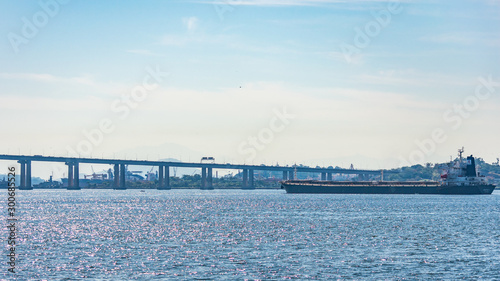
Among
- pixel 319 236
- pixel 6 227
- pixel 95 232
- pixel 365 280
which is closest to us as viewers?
pixel 365 280

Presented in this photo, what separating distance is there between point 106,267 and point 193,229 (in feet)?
111

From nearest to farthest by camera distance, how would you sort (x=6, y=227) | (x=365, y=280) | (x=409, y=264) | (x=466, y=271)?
(x=365, y=280), (x=466, y=271), (x=409, y=264), (x=6, y=227)

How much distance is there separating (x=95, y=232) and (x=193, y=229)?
38.3ft

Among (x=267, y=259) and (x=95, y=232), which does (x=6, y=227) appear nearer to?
(x=95, y=232)

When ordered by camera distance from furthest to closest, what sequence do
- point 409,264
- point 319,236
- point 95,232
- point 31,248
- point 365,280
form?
point 95,232
point 319,236
point 31,248
point 409,264
point 365,280

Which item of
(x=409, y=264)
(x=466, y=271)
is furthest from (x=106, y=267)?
(x=466, y=271)

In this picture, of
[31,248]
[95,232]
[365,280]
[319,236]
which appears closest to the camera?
[365,280]

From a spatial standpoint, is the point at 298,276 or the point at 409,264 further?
the point at 409,264

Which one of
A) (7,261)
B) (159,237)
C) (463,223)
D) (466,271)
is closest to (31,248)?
(7,261)

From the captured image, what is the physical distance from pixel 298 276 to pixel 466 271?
39.0 feet

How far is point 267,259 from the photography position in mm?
55750

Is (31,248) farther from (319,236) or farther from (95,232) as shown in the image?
(319,236)

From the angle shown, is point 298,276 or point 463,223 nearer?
point 298,276

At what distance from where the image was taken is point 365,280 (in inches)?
1791
